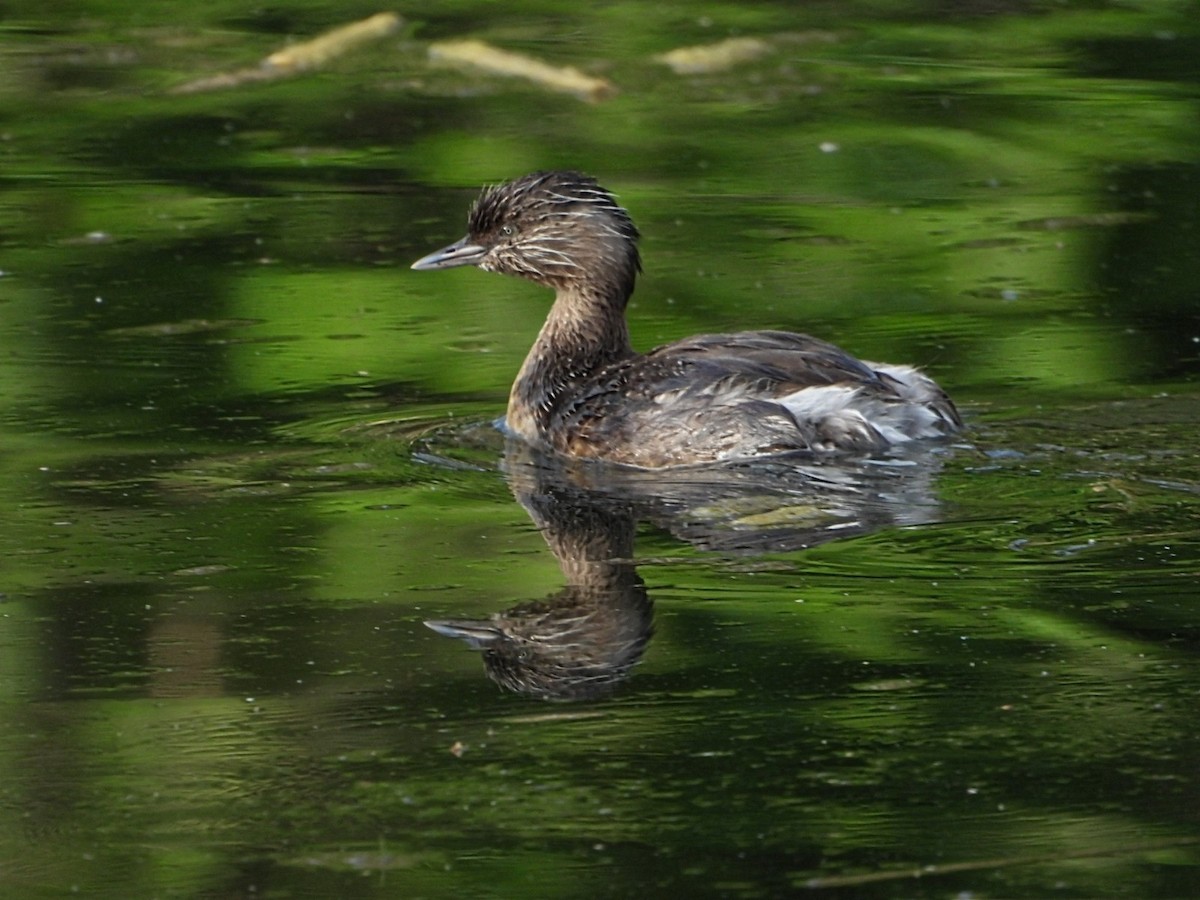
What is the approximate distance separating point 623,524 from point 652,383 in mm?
1192

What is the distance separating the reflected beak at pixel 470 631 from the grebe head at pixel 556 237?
3.36 meters

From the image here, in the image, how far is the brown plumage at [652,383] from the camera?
8891mm

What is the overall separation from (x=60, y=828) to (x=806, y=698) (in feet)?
6.05

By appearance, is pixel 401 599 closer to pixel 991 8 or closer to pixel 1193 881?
pixel 1193 881

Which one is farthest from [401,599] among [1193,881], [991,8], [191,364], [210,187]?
[991,8]

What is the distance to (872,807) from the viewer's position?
5551 millimetres

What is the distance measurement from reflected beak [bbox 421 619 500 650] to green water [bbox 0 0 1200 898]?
A: 0.06 metres

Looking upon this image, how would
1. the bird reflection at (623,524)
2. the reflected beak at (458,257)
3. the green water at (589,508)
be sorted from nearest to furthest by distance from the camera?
the green water at (589,508)
the bird reflection at (623,524)
the reflected beak at (458,257)

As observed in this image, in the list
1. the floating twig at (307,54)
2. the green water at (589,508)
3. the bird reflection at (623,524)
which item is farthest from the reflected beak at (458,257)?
the floating twig at (307,54)

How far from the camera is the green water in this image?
18.1ft

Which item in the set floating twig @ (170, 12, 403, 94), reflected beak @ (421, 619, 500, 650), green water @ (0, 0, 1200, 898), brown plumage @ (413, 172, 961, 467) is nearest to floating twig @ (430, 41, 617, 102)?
green water @ (0, 0, 1200, 898)

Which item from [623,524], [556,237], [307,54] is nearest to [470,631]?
[623,524]

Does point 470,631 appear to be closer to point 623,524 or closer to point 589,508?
point 623,524

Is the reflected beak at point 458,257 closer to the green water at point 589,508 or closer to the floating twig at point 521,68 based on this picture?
the green water at point 589,508
